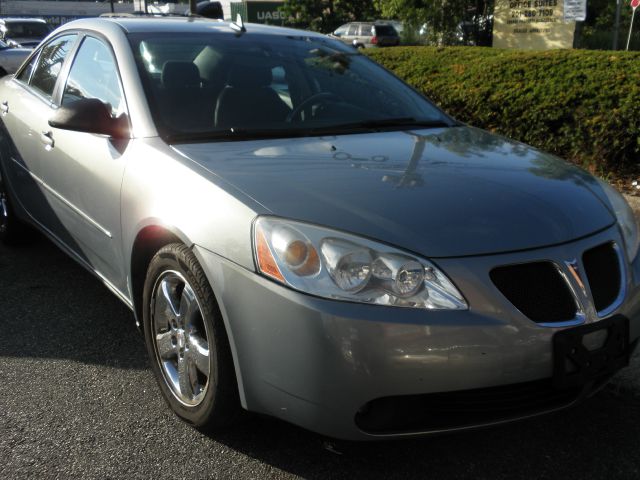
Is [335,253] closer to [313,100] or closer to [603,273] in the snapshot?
[603,273]

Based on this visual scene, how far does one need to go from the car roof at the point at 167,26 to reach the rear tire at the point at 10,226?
1.43 m

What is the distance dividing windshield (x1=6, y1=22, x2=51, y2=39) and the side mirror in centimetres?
2158

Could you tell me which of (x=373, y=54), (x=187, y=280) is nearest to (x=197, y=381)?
(x=187, y=280)

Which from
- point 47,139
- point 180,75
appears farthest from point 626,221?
point 47,139

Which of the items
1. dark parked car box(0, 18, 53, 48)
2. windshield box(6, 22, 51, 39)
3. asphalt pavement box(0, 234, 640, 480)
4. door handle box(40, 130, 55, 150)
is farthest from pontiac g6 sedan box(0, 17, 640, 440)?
windshield box(6, 22, 51, 39)

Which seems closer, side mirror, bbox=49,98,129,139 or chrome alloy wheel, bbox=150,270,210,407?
chrome alloy wheel, bbox=150,270,210,407

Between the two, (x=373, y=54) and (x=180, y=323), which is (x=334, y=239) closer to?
(x=180, y=323)

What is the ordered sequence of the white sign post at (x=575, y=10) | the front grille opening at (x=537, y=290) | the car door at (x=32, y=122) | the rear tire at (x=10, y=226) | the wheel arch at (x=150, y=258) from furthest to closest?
the white sign post at (x=575, y=10) < the rear tire at (x=10, y=226) < the car door at (x=32, y=122) < the wheel arch at (x=150, y=258) < the front grille opening at (x=537, y=290)

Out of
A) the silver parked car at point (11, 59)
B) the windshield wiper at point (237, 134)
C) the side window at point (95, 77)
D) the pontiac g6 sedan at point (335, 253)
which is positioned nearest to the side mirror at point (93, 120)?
the pontiac g6 sedan at point (335, 253)

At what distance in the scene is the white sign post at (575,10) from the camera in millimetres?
14695

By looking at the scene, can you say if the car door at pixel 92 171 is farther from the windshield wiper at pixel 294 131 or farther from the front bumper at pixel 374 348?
the front bumper at pixel 374 348

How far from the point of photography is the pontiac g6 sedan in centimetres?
221

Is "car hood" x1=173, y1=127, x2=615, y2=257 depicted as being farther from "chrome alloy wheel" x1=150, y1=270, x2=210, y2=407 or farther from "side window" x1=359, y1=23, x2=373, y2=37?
"side window" x1=359, y1=23, x2=373, y2=37

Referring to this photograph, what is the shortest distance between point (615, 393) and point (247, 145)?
1.94m
